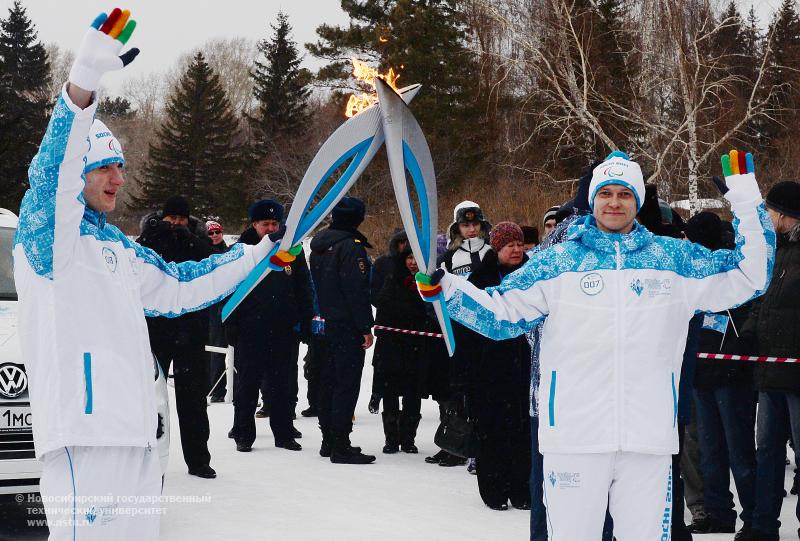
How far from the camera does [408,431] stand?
24.5 ft

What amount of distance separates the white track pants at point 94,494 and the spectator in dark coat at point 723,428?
338 centimetres

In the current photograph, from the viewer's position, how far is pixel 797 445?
482 centimetres

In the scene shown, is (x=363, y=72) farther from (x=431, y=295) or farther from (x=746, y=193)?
(x=746, y=193)

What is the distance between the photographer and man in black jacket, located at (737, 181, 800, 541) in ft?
16.0

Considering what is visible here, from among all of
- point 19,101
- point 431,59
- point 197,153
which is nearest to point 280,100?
point 197,153

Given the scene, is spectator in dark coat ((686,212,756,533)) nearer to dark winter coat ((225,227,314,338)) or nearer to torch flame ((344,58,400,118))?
torch flame ((344,58,400,118))

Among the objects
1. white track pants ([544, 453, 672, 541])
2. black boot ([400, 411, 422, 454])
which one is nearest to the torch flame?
white track pants ([544, 453, 672, 541])

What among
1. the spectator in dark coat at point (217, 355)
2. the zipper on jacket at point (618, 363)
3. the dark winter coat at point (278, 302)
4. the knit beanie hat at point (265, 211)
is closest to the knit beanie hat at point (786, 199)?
the zipper on jacket at point (618, 363)

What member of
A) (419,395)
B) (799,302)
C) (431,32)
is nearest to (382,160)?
(431,32)

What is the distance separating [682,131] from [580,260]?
54.1ft

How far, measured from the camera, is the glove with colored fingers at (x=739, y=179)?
3.33 m

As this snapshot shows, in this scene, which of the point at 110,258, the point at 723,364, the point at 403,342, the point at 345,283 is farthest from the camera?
the point at 403,342

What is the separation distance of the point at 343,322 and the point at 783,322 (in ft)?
10.5

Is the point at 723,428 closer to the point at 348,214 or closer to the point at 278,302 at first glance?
the point at 348,214
